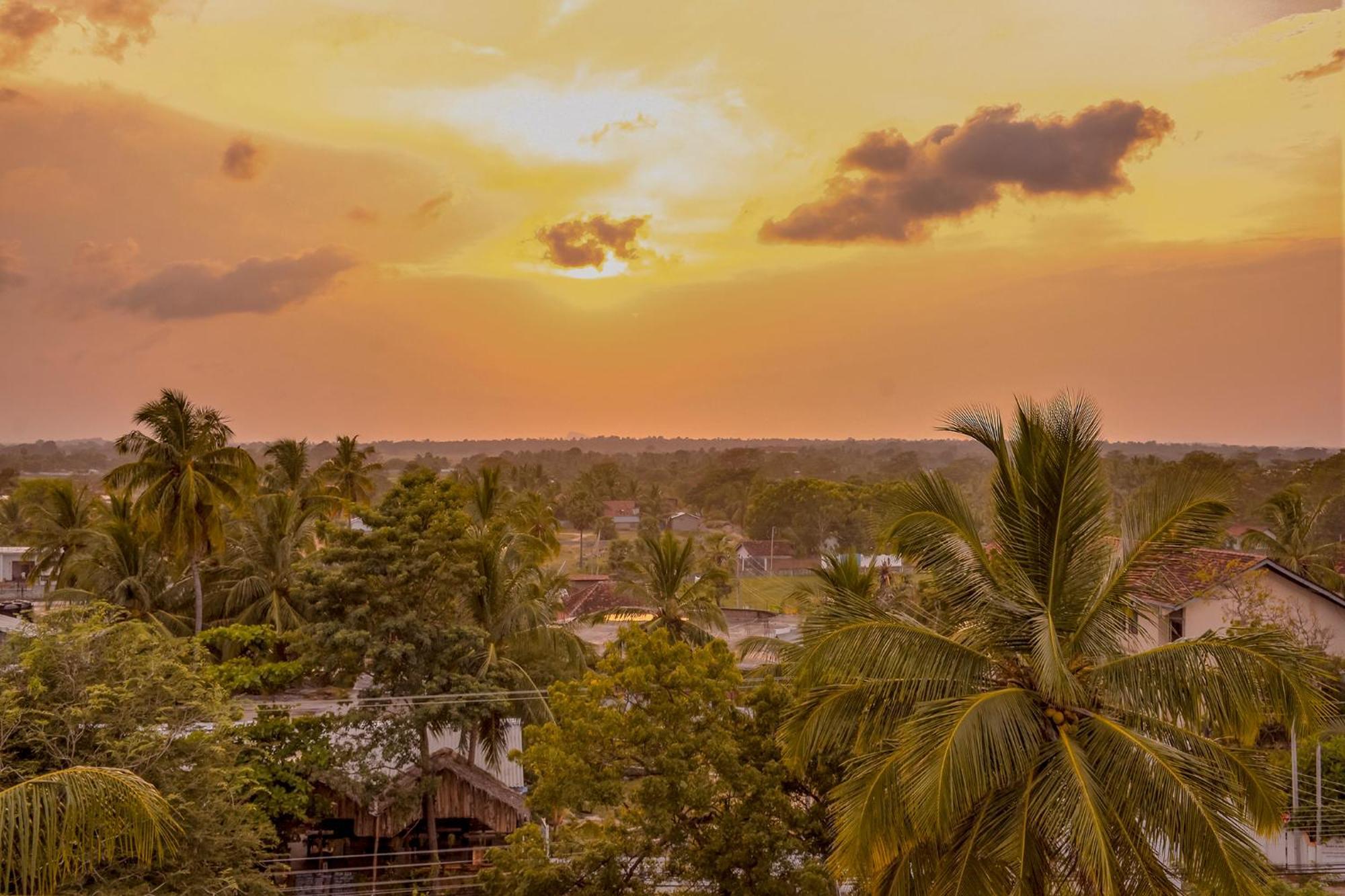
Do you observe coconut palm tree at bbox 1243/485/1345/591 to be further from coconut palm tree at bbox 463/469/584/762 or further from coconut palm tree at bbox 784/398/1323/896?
coconut palm tree at bbox 784/398/1323/896

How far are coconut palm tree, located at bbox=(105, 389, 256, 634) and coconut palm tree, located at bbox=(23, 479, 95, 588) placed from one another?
31.3 ft

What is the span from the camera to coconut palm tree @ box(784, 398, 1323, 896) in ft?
25.1

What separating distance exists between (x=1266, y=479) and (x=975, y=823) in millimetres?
83034

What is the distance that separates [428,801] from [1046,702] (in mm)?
12927

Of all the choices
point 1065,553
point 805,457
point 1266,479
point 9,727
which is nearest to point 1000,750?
point 1065,553

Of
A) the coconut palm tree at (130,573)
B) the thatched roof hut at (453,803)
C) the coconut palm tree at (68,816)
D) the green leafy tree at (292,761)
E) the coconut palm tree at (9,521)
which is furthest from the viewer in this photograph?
the coconut palm tree at (9,521)

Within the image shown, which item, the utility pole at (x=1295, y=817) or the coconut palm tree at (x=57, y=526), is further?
the coconut palm tree at (x=57, y=526)

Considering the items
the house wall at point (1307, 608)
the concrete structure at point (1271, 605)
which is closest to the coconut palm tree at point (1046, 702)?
the concrete structure at point (1271, 605)

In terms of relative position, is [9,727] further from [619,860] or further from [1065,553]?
[1065,553]

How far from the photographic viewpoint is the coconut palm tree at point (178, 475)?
25062 mm

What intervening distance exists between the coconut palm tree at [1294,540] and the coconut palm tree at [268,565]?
1286 inches

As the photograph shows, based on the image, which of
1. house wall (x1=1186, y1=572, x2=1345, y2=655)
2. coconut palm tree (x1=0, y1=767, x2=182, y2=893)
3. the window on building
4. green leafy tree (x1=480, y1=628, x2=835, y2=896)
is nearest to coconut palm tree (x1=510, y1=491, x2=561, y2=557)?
green leafy tree (x1=480, y1=628, x2=835, y2=896)

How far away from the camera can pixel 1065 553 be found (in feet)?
28.8

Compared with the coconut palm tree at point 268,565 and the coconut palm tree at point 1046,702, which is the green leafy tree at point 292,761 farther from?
the coconut palm tree at point 268,565
